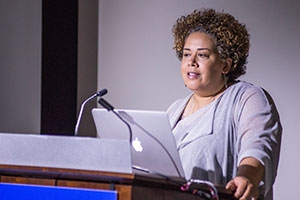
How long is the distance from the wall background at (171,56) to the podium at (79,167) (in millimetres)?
1875

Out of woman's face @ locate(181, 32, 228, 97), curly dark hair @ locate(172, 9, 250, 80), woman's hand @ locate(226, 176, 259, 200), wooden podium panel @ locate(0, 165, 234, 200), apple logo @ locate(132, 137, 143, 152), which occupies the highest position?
curly dark hair @ locate(172, 9, 250, 80)

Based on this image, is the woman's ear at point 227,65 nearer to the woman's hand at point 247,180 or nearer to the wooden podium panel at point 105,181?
the woman's hand at point 247,180

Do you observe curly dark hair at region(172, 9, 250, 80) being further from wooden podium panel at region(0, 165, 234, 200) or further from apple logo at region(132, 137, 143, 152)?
wooden podium panel at region(0, 165, 234, 200)

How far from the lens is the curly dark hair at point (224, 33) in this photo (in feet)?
→ 6.80

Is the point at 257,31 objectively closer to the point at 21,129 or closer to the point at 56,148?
the point at 21,129

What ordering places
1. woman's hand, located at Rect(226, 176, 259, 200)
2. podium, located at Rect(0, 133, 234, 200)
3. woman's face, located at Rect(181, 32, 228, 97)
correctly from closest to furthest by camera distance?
podium, located at Rect(0, 133, 234, 200) < woman's hand, located at Rect(226, 176, 259, 200) < woman's face, located at Rect(181, 32, 228, 97)

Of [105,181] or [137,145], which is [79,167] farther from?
[137,145]

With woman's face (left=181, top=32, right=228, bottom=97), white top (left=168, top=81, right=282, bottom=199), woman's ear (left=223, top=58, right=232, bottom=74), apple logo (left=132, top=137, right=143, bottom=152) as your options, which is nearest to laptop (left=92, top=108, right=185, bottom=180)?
apple logo (left=132, top=137, right=143, bottom=152)

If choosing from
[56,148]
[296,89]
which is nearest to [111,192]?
[56,148]

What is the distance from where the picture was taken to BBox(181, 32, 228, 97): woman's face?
2.05 m

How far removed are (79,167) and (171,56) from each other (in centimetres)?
211

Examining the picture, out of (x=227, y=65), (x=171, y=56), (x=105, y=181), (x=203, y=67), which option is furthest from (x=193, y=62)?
(x=171, y=56)

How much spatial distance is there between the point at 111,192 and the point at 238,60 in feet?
3.35

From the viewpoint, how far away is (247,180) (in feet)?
4.79
